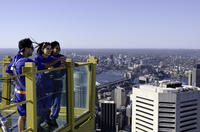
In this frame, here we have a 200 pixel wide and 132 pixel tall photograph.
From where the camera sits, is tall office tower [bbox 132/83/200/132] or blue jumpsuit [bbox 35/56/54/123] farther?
tall office tower [bbox 132/83/200/132]

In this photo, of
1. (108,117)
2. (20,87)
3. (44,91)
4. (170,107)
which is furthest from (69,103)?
(108,117)

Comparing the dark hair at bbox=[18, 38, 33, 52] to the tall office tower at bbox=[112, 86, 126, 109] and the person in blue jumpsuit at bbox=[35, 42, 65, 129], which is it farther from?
the tall office tower at bbox=[112, 86, 126, 109]

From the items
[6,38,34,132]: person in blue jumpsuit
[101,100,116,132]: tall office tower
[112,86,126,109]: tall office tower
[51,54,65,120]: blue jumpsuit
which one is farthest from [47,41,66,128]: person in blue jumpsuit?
[112,86,126,109]: tall office tower

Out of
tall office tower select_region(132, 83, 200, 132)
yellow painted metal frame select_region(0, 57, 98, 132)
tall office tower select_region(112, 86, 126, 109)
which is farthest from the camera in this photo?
tall office tower select_region(112, 86, 126, 109)

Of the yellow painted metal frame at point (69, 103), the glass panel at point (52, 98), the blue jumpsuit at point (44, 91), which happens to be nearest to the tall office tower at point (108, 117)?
the yellow painted metal frame at point (69, 103)

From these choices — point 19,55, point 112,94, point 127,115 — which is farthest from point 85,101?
point 112,94

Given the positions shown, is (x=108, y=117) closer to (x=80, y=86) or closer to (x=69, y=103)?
(x=80, y=86)

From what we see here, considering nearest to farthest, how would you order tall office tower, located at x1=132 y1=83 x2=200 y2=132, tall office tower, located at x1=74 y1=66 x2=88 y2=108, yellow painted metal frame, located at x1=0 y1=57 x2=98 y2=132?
yellow painted metal frame, located at x1=0 y1=57 x2=98 y2=132, tall office tower, located at x1=74 y1=66 x2=88 y2=108, tall office tower, located at x1=132 y1=83 x2=200 y2=132

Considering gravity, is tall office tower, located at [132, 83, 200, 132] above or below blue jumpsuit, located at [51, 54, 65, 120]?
below
